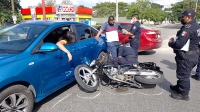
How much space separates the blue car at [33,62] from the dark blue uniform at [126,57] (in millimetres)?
829

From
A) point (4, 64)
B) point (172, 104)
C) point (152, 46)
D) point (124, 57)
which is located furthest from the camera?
point (152, 46)

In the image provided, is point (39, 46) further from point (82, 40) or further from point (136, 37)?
point (136, 37)

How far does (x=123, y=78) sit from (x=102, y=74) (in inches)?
20.3

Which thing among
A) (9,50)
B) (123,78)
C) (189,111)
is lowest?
(189,111)

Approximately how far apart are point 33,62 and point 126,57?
7.30 feet

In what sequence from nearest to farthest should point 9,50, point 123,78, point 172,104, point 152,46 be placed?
point 9,50
point 172,104
point 123,78
point 152,46

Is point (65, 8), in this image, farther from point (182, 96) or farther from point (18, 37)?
point (182, 96)

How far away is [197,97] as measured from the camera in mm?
3602

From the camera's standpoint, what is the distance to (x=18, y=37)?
10.6 feet

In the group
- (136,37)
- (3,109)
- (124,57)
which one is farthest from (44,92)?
(136,37)

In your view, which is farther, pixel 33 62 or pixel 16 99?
pixel 33 62

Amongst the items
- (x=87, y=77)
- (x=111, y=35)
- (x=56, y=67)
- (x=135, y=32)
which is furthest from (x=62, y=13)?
(x=56, y=67)

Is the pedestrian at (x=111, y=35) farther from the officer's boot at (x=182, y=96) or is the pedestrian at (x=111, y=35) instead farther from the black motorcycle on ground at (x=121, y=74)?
the officer's boot at (x=182, y=96)

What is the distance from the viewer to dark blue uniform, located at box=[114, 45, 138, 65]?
4051mm
